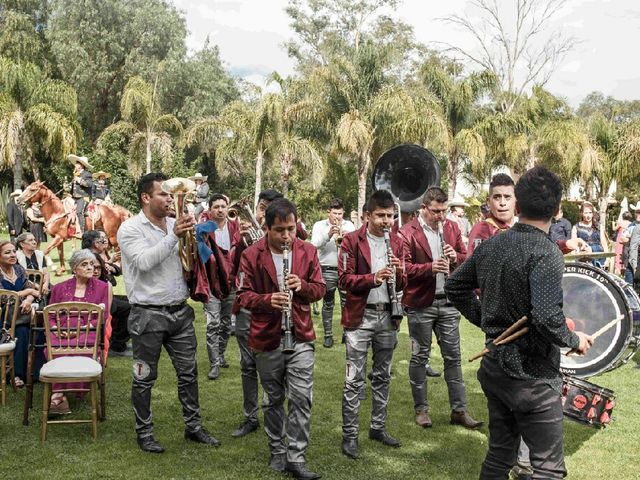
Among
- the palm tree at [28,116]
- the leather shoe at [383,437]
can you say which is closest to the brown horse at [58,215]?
the leather shoe at [383,437]

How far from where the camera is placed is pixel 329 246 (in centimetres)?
892

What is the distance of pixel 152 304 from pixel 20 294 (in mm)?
2396

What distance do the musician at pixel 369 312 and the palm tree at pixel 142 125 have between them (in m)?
24.7

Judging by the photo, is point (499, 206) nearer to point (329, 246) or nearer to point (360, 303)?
point (360, 303)

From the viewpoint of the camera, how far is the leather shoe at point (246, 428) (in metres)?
5.61

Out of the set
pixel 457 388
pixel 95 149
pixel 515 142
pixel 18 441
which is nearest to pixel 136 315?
pixel 18 441

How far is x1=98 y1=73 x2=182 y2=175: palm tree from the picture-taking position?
2852 cm

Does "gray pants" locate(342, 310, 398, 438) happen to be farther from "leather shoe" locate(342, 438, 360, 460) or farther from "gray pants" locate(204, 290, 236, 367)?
"gray pants" locate(204, 290, 236, 367)

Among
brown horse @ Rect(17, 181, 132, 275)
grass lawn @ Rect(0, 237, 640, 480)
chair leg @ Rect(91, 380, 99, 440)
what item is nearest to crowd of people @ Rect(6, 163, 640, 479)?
grass lawn @ Rect(0, 237, 640, 480)

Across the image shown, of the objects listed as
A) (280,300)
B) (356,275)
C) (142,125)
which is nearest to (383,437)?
(356,275)

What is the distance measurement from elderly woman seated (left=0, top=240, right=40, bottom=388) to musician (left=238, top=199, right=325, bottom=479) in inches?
121

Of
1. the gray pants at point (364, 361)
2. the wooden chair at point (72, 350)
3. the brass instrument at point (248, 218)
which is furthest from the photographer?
the brass instrument at point (248, 218)

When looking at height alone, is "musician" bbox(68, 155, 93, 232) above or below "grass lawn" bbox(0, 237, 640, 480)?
above

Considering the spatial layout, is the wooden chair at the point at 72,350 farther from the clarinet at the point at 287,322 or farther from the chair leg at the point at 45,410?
the clarinet at the point at 287,322
